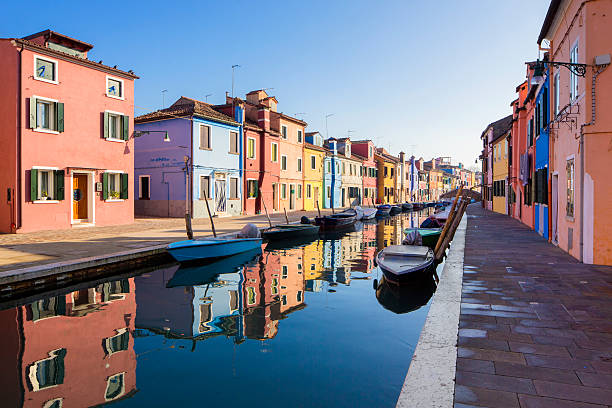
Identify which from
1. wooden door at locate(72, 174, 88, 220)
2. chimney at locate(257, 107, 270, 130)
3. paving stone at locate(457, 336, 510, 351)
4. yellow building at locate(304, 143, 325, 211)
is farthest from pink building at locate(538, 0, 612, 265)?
yellow building at locate(304, 143, 325, 211)

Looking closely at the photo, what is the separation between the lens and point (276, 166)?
3288 centimetres

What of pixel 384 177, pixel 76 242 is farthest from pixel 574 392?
pixel 384 177

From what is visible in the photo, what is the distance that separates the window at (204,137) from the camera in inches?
1002

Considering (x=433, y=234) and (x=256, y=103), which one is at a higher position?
(x=256, y=103)

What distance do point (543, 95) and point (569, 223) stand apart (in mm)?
6594

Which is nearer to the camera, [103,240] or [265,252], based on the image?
[103,240]

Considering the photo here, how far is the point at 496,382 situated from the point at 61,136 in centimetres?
1927

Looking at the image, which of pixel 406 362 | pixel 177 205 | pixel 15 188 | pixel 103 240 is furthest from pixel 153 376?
pixel 177 205

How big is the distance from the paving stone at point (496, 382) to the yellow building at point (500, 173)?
94.3ft

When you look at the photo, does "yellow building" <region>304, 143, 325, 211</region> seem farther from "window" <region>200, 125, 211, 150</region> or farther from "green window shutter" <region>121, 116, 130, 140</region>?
"green window shutter" <region>121, 116, 130, 140</region>

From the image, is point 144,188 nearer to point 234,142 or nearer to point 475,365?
point 234,142

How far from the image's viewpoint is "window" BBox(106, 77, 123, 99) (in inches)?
779

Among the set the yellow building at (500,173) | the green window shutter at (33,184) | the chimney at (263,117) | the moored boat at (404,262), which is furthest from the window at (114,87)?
the yellow building at (500,173)

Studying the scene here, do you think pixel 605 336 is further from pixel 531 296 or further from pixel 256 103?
pixel 256 103
